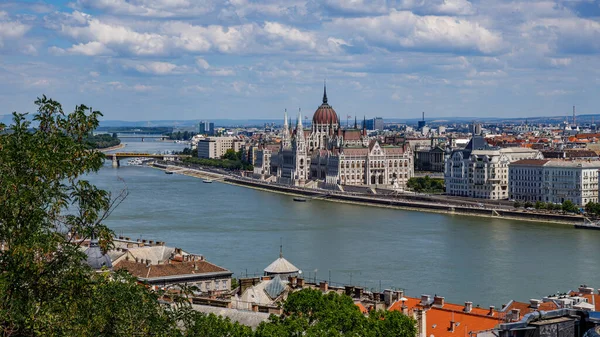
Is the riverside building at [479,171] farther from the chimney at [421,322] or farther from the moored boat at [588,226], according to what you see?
the chimney at [421,322]

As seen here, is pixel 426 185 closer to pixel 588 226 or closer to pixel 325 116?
pixel 325 116

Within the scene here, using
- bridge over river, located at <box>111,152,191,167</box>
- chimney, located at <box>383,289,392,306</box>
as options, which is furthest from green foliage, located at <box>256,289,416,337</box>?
bridge over river, located at <box>111,152,191,167</box>

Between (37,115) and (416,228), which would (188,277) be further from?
(416,228)

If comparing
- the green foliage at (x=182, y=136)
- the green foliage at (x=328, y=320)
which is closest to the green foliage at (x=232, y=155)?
the green foliage at (x=182, y=136)

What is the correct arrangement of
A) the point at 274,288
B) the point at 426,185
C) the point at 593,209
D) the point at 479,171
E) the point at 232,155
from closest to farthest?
the point at 274,288, the point at 593,209, the point at 479,171, the point at 426,185, the point at 232,155

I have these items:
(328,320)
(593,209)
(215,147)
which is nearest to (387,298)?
(328,320)

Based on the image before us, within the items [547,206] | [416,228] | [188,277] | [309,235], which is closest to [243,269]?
[188,277]
